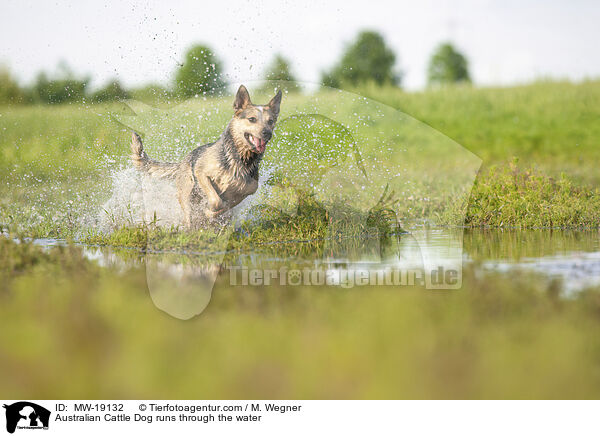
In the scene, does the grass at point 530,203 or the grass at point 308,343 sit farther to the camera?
the grass at point 530,203

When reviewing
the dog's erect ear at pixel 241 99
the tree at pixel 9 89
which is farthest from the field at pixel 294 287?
the tree at pixel 9 89

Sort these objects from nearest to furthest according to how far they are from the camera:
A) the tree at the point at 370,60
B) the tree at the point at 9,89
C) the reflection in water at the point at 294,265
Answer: the reflection in water at the point at 294,265 < the tree at the point at 9,89 < the tree at the point at 370,60

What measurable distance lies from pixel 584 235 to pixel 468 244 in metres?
1.89

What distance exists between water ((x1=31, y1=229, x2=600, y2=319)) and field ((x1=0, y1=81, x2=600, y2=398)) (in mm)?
62

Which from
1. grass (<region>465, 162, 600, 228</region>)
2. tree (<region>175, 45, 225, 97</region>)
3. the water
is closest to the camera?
the water

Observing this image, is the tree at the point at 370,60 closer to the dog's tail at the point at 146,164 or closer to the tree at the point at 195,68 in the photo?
the tree at the point at 195,68

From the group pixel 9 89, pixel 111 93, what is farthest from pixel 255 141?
pixel 9 89

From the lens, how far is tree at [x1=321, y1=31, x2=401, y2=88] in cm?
3720

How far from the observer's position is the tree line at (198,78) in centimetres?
1803

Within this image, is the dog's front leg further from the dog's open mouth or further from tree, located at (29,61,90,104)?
tree, located at (29,61,90,104)

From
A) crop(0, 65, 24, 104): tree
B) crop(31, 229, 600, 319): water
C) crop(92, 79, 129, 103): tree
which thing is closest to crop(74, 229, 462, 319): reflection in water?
crop(31, 229, 600, 319): water
